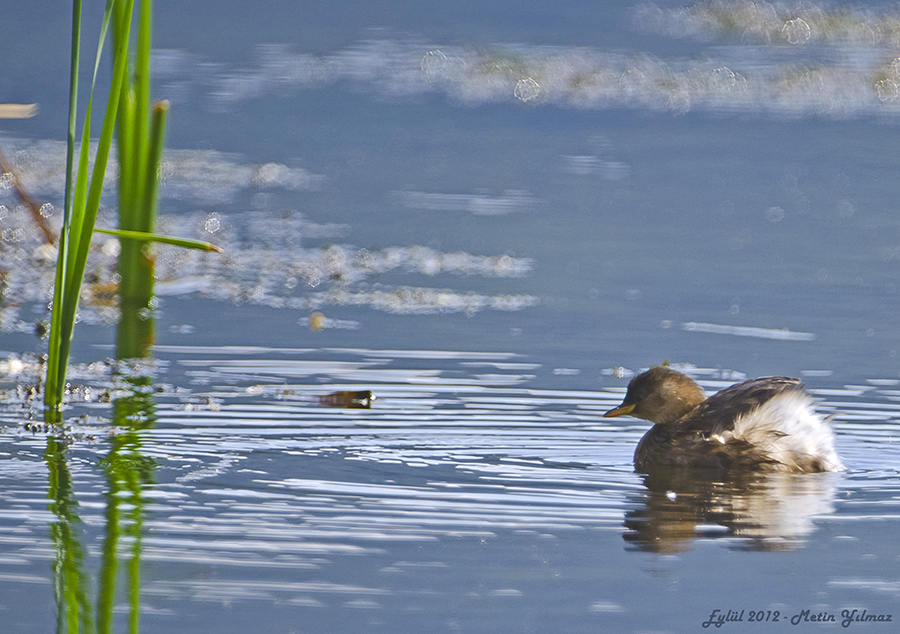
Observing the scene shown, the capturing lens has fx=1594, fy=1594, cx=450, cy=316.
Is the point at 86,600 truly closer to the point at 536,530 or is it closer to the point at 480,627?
the point at 480,627

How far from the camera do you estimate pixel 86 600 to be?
4.36 metres

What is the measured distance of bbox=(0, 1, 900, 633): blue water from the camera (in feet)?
15.2

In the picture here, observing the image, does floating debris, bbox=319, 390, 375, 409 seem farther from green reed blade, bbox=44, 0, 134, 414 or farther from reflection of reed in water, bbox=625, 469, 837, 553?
reflection of reed in water, bbox=625, 469, 837, 553

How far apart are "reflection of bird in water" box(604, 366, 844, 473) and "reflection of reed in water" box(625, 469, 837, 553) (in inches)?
2.5

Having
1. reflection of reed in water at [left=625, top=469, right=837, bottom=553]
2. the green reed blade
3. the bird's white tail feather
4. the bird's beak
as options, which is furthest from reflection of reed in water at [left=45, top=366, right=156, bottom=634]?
the bird's white tail feather

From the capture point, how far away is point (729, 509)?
5.60 m

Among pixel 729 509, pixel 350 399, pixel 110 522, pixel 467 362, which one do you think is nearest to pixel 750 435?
pixel 729 509

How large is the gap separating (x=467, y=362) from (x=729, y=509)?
2.58 metres

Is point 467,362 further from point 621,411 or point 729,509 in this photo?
point 729,509

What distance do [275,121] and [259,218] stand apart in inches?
261

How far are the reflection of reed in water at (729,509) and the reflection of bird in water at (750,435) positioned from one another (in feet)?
0.21

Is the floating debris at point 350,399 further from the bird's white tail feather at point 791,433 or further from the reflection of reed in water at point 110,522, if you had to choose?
the bird's white tail feather at point 791,433

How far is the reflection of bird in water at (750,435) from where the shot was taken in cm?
625

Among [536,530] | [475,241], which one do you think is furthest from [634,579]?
[475,241]
